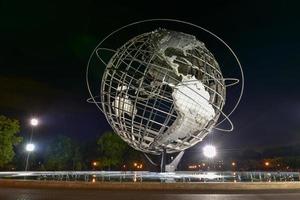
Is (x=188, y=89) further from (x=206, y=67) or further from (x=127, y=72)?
(x=127, y=72)

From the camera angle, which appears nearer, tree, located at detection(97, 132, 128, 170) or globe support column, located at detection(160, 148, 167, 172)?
globe support column, located at detection(160, 148, 167, 172)

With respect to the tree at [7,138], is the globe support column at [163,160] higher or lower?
lower

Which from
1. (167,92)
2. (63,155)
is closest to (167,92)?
(167,92)

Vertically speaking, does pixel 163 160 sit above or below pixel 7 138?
below

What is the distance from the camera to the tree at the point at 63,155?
52.0m

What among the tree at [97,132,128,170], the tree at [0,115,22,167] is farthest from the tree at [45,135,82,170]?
the tree at [0,115,22,167]

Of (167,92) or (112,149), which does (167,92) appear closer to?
(167,92)

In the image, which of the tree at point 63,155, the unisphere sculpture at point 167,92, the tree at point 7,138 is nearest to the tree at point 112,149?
the tree at point 63,155

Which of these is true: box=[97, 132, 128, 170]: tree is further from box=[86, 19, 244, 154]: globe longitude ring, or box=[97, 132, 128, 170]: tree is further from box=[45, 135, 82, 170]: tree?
box=[86, 19, 244, 154]: globe longitude ring

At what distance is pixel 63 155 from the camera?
53.9 m

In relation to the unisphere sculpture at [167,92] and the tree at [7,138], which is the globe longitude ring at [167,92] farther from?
the tree at [7,138]

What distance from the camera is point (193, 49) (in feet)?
77.8

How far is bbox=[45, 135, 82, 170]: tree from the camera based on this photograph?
52.0m

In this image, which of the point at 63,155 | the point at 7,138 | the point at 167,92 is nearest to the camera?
the point at 167,92
